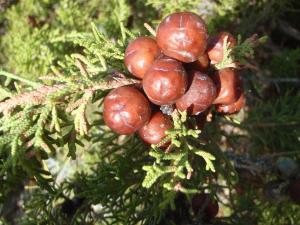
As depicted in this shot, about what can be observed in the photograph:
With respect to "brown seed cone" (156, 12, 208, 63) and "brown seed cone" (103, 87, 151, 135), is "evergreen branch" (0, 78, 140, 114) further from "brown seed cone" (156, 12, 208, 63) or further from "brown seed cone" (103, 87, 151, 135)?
"brown seed cone" (156, 12, 208, 63)

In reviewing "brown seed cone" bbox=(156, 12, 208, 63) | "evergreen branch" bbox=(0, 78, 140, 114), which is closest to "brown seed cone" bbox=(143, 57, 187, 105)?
"brown seed cone" bbox=(156, 12, 208, 63)

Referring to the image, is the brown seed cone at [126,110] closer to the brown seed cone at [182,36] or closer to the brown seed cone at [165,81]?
the brown seed cone at [165,81]

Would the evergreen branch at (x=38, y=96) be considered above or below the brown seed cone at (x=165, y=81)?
below

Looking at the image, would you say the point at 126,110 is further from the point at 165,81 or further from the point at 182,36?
the point at 182,36

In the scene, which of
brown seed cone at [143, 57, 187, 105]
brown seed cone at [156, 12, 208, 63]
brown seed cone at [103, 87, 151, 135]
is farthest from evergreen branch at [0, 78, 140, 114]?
brown seed cone at [156, 12, 208, 63]

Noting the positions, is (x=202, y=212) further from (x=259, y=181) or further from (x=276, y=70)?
(x=276, y=70)

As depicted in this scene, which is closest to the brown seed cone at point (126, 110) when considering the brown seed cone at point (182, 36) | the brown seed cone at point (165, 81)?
the brown seed cone at point (165, 81)

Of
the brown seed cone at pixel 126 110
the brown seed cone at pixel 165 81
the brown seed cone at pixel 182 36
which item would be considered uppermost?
the brown seed cone at pixel 182 36

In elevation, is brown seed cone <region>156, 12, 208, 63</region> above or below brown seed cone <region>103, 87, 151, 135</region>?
above

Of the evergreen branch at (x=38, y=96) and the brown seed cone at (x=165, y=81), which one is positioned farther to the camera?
the evergreen branch at (x=38, y=96)

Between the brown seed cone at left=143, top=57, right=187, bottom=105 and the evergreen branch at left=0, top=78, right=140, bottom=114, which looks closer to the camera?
the brown seed cone at left=143, top=57, right=187, bottom=105

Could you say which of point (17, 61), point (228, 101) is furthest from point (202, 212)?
point (17, 61)

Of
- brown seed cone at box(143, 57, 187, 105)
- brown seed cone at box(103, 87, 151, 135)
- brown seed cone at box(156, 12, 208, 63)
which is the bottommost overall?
brown seed cone at box(103, 87, 151, 135)
